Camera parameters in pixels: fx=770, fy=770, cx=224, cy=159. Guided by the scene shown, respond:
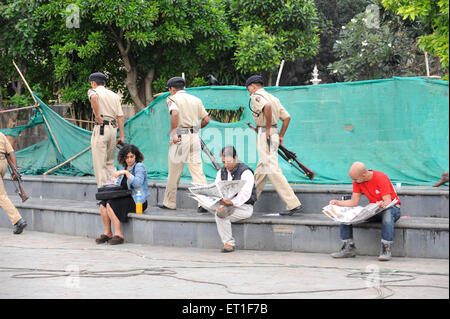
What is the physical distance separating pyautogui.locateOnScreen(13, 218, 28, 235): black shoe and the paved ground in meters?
1.51

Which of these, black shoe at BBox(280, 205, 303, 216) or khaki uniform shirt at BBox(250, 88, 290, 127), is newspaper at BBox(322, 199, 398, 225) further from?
khaki uniform shirt at BBox(250, 88, 290, 127)

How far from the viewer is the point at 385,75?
22312mm

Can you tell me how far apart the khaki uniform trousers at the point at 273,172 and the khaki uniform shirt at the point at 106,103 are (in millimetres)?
2454

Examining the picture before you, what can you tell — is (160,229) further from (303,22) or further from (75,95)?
(303,22)

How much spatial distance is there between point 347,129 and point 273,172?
1.70 m

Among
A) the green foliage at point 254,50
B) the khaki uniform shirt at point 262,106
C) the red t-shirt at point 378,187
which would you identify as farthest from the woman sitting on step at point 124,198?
the green foliage at point 254,50

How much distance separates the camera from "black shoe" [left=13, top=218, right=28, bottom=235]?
10.9 meters

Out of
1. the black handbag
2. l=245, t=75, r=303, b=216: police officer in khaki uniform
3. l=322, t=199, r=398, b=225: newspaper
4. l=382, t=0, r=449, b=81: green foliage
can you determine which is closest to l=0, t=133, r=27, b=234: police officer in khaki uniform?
the black handbag

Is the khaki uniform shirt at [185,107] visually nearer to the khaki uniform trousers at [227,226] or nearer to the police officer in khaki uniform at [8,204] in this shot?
the khaki uniform trousers at [227,226]

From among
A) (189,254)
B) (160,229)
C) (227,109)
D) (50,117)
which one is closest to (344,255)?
(189,254)

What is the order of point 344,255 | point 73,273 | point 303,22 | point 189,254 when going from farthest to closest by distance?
point 303,22, point 189,254, point 344,255, point 73,273

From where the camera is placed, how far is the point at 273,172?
369 inches

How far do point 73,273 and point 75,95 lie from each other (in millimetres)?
→ 9692

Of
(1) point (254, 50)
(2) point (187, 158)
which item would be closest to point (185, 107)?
(2) point (187, 158)
